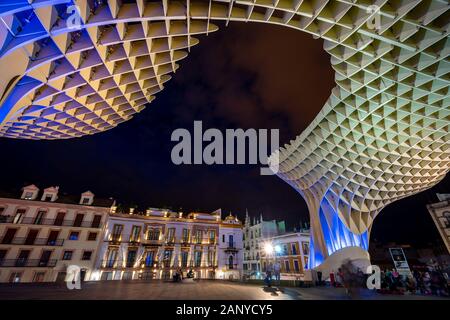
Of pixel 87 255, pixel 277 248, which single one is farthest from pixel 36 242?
pixel 277 248

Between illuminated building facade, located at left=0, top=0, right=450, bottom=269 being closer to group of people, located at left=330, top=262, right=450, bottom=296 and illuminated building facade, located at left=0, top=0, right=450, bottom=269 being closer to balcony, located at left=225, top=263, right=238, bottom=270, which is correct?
group of people, located at left=330, top=262, right=450, bottom=296

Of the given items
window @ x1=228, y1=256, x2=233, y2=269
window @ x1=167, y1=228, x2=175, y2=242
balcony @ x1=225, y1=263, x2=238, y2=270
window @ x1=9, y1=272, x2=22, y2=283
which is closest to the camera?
window @ x1=9, y1=272, x2=22, y2=283

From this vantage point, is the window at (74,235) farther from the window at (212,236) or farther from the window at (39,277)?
the window at (212,236)

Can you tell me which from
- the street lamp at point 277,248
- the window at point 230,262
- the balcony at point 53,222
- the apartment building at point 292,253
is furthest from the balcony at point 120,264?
the street lamp at point 277,248

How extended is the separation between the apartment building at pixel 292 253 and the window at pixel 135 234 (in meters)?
19.8

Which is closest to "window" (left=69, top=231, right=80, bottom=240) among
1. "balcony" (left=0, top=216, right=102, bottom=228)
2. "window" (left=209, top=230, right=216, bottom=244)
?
"balcony" (left=0, top=216, right=102, bottom=228)

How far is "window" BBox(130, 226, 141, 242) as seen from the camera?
28.6 metres

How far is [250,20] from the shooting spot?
7812 mm

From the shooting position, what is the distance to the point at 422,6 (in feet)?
26.2

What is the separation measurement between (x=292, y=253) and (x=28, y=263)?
118ft

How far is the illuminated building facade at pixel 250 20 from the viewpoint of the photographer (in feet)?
23.2

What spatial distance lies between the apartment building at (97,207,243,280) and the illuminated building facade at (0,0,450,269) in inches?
731

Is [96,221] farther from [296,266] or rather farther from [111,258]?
[296,266]
